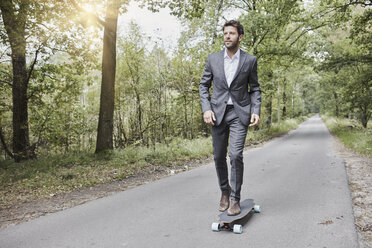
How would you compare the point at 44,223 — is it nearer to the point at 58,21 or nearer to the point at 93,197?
the point at 93,197

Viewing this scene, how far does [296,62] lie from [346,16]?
15.3ft

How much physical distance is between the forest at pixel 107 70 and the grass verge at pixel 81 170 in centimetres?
98

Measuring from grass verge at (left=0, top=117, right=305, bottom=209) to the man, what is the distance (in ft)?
11.7

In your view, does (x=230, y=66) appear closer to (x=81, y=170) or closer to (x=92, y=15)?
(x=81, y=170)

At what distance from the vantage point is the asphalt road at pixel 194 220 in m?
2.57

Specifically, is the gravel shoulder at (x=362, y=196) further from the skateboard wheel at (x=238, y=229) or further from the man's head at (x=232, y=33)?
the man's head at (x=232, y=33)

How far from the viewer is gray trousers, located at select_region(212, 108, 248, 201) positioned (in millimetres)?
3012

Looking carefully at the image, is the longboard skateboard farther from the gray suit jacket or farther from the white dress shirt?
the white dress shirt

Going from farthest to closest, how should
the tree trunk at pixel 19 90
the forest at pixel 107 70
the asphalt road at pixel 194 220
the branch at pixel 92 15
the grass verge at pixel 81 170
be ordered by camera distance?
the forest at pixel 107 70 < the tree trunk at pixel 19 90 < the branch at pixel 92 15 < the grass verge at pixel 81 170 < the asphalt road at pixel 194 220

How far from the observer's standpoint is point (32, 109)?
991 centimetres

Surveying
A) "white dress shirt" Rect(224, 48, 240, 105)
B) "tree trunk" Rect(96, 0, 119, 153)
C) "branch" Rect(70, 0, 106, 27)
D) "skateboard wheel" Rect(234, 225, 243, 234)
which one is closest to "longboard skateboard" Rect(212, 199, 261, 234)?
"skateboard wheel" Rect(234, 225, 243, 234)

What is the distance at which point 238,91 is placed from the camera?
3086 mm

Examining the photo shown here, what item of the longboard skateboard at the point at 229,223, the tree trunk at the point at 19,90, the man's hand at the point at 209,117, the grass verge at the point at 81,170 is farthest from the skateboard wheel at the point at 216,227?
the tree trunk at the point at 19,90

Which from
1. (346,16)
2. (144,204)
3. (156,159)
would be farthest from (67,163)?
(346,16)
